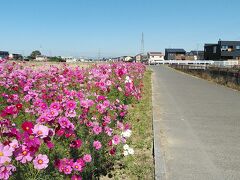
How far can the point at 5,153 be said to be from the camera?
10.3ft

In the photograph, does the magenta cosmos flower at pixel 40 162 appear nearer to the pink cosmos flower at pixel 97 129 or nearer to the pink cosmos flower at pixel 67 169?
the pink cosmos flower at pixel 67 169

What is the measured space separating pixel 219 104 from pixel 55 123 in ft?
36.5

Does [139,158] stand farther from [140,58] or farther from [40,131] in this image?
[140,58]

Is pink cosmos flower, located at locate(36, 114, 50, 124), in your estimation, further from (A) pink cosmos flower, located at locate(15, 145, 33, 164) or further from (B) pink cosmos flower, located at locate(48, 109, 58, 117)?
(A) pink cosmos flower, located at locate(15, 145, 33, 164)

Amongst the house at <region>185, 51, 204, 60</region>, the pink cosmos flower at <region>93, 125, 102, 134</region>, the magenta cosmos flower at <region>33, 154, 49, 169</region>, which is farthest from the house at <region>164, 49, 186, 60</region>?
the magenta cosmos flower at <region>33, 154, 49, 169</region>

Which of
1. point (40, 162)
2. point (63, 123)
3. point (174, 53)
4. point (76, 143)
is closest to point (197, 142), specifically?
point (76, 143)

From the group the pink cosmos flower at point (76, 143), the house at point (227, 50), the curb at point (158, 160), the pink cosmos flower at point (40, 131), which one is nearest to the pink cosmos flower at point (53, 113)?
the pink cosmos flower at point (76, 143)

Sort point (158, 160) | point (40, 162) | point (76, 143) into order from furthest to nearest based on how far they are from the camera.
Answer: point (158, 160) < point (76, 143) < point (40, 162)

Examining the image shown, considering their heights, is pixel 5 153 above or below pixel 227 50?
above

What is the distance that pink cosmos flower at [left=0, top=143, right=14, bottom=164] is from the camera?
3105 millimetres

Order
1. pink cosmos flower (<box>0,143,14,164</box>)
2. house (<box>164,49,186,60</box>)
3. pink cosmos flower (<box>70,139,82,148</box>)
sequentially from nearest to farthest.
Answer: pink cosmos flower (<box>0,143,14,164</box>) → pink cosmos flower (<box>70,139,82,148</box>) → house (<box>164,49,186,60</box>)

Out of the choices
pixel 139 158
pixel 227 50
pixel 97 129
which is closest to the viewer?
pixel 97 129

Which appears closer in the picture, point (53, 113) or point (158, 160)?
point (53, 113)

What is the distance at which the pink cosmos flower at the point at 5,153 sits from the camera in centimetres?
311
